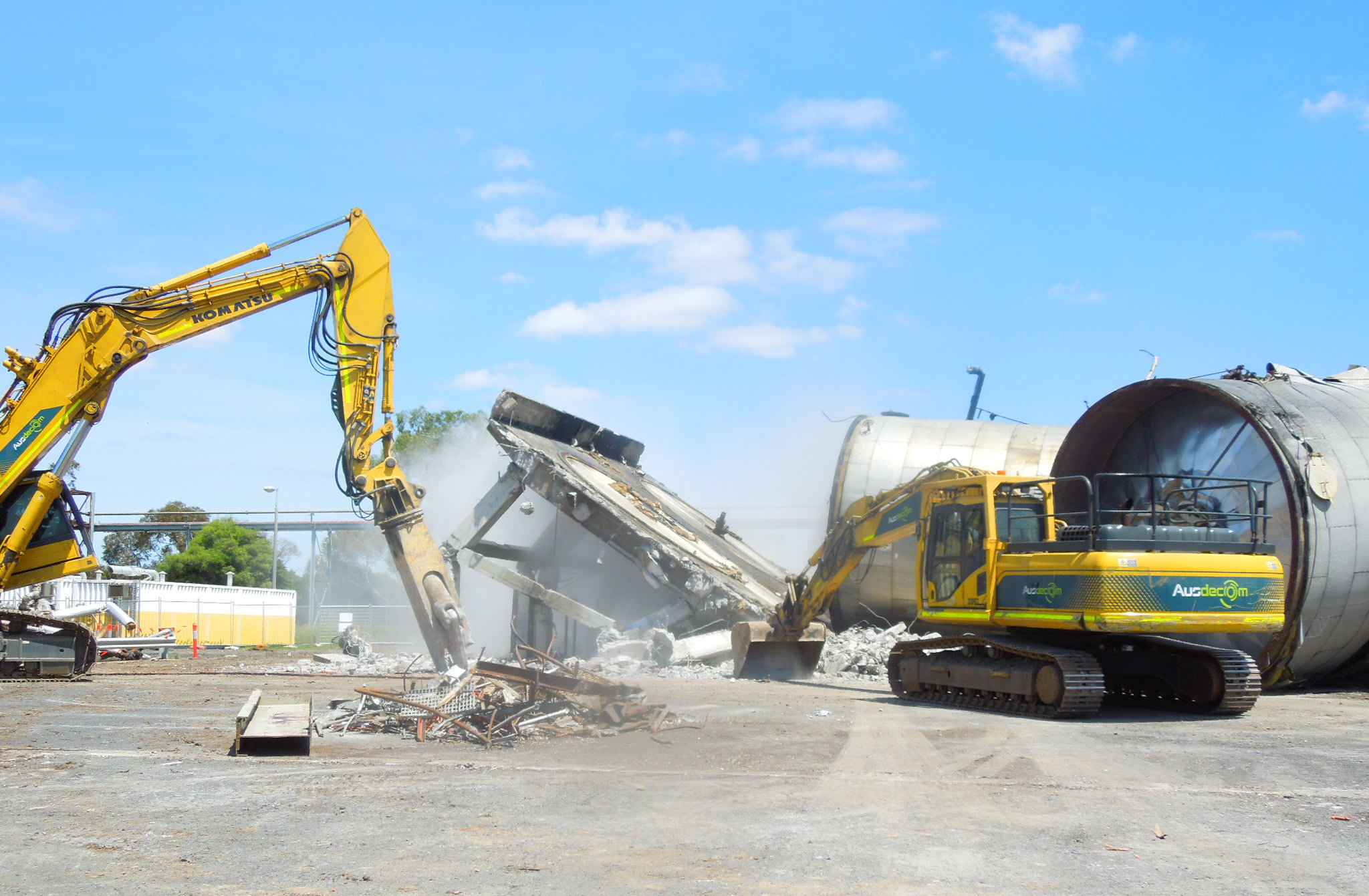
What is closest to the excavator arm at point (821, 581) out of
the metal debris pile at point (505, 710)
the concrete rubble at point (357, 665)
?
the metal debris pile at point (505, 710)

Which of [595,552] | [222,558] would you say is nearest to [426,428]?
[222,558]

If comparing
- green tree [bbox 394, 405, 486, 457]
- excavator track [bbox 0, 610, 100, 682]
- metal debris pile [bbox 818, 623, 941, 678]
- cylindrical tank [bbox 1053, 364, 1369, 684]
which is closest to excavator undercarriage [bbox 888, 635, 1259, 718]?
cylindrical tank [bbox 1053, 364, 1369, 684]

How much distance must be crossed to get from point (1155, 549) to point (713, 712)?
178 inches

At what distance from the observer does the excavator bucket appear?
1550 centimetres

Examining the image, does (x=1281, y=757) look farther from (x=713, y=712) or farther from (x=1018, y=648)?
(x=713, y=712)

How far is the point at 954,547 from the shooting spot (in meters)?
12.4

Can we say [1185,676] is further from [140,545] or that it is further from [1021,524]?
[140,545]

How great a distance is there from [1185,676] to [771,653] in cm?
Answer: 556

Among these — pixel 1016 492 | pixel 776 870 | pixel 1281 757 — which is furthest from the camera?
pixel 1016 492

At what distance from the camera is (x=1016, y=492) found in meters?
12.0

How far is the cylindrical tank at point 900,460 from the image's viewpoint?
1902 cm

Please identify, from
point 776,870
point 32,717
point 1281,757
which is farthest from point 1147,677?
point 32,717

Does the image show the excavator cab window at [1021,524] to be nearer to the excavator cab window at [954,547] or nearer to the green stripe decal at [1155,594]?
the excavator cab window at [954,547]

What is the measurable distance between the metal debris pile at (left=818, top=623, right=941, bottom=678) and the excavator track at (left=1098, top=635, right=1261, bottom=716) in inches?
158
